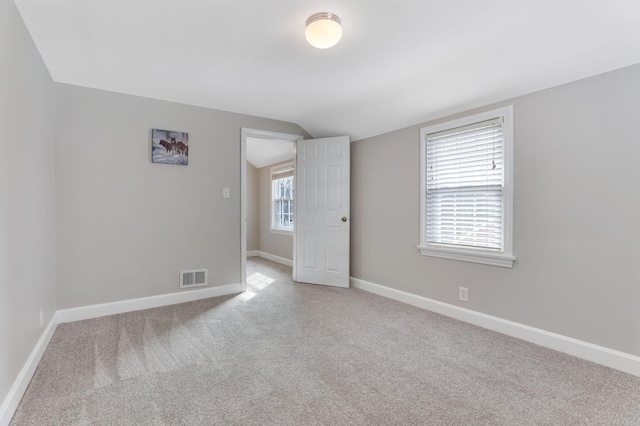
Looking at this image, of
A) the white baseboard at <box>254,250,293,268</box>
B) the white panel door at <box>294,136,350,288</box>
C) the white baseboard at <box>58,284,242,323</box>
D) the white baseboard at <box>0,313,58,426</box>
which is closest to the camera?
the white baseboard at <box>0,313,58,426</box>

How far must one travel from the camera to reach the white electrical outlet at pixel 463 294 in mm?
2896

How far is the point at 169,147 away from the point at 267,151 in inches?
108

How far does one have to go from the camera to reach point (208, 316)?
2.99 m

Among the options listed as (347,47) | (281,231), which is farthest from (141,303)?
(347,47)

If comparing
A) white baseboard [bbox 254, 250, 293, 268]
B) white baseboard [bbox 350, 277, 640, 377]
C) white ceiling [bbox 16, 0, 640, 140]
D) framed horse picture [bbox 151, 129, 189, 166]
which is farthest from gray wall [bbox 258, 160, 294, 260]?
white ceiling [bbox 16, 0, 640, 140]

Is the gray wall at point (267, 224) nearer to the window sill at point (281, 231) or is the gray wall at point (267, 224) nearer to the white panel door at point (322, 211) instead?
the window sill at point (281, 231)

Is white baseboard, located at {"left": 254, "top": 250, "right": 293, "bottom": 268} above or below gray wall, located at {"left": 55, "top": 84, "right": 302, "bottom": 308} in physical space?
below

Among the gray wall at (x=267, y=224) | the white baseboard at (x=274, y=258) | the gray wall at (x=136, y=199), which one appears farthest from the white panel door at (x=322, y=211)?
the gray wall at (x=267, y=224)

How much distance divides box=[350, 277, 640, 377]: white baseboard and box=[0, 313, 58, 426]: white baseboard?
10.3 feet

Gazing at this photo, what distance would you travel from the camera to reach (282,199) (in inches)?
246

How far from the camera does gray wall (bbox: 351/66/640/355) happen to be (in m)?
2.04

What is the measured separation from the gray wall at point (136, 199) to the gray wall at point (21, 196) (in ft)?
1.04

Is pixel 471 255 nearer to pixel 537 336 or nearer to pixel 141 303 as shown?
pixel 537 336

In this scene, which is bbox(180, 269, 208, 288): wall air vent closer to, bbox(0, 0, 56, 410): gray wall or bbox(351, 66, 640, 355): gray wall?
bbox(0, 0, 56, 410): gray wall
